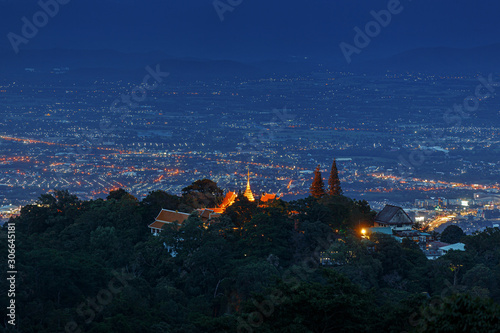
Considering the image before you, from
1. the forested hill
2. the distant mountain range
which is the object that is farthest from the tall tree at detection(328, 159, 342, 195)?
the distant mountain range

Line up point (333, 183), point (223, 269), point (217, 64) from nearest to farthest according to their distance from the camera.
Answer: point (223, 269), point (333, 183), point (217, 64)

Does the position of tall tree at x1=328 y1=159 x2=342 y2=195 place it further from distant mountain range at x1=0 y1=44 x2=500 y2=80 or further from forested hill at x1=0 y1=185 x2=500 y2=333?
distant mountain range at x1=0 y1=44 x2=500 y2=80

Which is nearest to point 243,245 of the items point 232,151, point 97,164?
point 97,164

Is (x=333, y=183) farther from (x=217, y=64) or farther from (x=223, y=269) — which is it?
(x=217, y=64)

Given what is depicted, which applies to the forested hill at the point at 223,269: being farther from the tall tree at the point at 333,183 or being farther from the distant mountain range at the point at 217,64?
the distant mountain range at the point at 217,64

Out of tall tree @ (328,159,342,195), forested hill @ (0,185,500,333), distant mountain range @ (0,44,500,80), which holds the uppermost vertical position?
distant mountain range @ (0,44,500,80)

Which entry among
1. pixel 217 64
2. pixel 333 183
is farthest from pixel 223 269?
pixel 217 64

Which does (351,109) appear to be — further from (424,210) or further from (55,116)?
(424,210)
